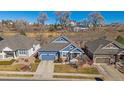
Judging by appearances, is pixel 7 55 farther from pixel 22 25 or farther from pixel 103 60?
pixel 103 60

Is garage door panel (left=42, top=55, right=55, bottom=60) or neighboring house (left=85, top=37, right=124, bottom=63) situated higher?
neighboring house (left=85, top=37, right=124, bottom=63)

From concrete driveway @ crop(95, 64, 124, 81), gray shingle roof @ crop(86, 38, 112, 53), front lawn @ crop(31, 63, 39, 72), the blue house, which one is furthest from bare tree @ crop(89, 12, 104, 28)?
front lawn @ crop(31, 63, 39, 72)

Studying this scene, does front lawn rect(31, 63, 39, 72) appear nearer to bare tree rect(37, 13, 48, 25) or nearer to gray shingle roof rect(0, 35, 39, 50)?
gray shingle roof rect(0, 35, 39, 50)

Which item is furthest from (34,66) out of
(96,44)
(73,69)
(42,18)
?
(96,44)

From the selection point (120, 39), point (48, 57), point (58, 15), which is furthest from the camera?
point (48, 57)

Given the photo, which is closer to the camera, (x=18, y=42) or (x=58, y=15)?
(x=58, y=15)

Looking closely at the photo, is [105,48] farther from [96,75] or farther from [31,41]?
[31,41]
